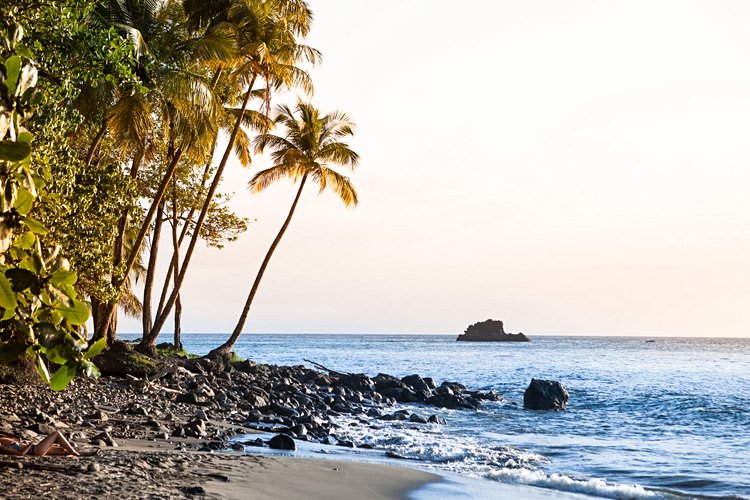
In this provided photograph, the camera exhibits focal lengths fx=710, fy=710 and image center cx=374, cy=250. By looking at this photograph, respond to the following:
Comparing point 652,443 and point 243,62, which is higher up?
point 243,62

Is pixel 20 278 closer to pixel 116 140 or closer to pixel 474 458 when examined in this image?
pixel 474 458

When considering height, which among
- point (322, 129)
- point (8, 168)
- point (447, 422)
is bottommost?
point (447, 422)

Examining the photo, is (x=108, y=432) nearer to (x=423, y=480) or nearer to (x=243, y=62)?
(x=423, y=480)

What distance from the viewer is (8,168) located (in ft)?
8.22

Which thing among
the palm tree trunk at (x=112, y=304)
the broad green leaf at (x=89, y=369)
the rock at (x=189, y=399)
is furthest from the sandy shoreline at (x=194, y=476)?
the palm tree trunk at (x=112, y=304)

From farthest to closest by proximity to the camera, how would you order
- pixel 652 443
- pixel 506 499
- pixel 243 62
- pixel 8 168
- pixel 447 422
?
pixel 243 62 → pixel 447 422 → pixel 652 443 → pixel 506 499 → pixel 8 168

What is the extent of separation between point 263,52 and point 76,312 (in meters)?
22.6

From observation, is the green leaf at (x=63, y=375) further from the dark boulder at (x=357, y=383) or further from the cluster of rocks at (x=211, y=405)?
the dark boulder at (x=357, y=383)

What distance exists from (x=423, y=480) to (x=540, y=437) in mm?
7390

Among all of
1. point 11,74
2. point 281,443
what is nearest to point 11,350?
point 11,74

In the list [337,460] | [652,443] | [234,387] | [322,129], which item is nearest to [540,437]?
[652,443]

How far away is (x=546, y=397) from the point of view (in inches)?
924

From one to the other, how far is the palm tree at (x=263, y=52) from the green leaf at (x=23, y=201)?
2085 cm

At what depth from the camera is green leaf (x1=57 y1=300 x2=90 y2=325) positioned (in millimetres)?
2414
